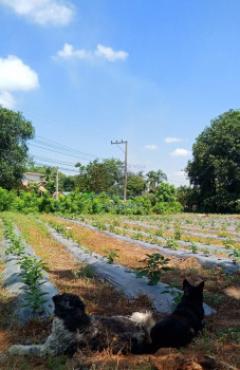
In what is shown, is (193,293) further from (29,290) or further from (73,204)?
(73,204)

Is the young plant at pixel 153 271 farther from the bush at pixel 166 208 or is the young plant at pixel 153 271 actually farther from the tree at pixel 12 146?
the tree at pixel 12 146

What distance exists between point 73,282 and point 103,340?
2.72m

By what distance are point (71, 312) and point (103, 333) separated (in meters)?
0.36

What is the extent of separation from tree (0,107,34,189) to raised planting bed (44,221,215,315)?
82.4 ft

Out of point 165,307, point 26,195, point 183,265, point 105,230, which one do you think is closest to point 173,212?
point 26,195

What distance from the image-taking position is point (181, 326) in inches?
159

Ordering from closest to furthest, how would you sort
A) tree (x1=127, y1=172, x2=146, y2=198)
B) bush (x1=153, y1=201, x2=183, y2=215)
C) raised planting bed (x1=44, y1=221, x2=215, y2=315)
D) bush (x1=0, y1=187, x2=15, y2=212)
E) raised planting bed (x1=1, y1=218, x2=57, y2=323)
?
raised planting bed (x1=1, y1=218, x2=57, y2=323), raised planting bed (x1=44, y1=221, x2=215, y2=315), bush (x1=0, y1=187, x2=15, y2=212), bush (x1=153, y1=201, x2=183, y2=215), tree (x1=127, y1=172, x2=146, y2=198)

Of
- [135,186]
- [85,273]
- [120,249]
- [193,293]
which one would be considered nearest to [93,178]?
[135,186]

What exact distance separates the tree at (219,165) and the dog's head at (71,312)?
29.4m

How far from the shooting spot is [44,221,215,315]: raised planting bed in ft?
17.3

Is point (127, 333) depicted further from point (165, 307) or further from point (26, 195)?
point (26, 195)

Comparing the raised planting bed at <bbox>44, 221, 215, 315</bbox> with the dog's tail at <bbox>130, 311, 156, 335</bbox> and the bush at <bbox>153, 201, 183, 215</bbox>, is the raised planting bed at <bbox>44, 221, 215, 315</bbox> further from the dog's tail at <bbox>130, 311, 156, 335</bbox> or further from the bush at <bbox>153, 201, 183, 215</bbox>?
the bush at <bbox>153, 201, 183, 215</bbox>

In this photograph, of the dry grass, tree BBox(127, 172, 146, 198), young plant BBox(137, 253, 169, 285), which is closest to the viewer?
young plant BBox(137, 253, 169, 285)

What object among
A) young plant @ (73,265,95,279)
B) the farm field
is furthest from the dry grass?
young plant @ (73,265,95,279)
